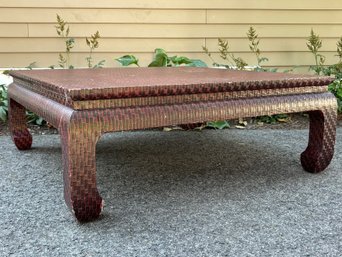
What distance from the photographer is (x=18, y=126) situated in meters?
2.13

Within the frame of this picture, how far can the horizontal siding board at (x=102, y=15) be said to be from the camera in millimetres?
2818

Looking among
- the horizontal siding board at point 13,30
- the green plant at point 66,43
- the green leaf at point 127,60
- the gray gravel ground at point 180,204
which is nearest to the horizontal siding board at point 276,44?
the green leaf at point 127,60

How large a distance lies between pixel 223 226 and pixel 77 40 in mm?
2107

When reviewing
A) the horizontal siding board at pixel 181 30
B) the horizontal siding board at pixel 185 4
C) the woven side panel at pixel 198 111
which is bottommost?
the woven side panel at pixel 198 111

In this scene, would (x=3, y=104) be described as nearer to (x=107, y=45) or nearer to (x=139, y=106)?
(x=107, y=45)

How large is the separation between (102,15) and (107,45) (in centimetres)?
21

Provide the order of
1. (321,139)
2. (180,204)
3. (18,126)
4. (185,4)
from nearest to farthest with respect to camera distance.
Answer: (180,204), (321,139), (18,126), (185,4)

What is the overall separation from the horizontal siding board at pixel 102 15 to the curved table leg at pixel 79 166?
1.94 metres

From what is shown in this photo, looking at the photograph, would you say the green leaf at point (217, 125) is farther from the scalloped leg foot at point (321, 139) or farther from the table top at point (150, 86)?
the table top at point (150, 86)

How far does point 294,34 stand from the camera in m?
3.25

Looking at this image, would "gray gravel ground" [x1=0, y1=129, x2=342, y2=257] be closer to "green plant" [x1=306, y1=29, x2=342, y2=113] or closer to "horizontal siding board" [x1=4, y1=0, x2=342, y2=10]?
"green plant" [x1=306, y1=29, x2=342, y2=113]

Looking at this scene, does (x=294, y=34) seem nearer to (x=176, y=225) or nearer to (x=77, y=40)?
(x=77, y=40)

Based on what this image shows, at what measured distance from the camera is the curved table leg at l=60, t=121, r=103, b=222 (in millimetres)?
1130

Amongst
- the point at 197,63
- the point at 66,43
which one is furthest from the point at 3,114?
the point at 197,63
